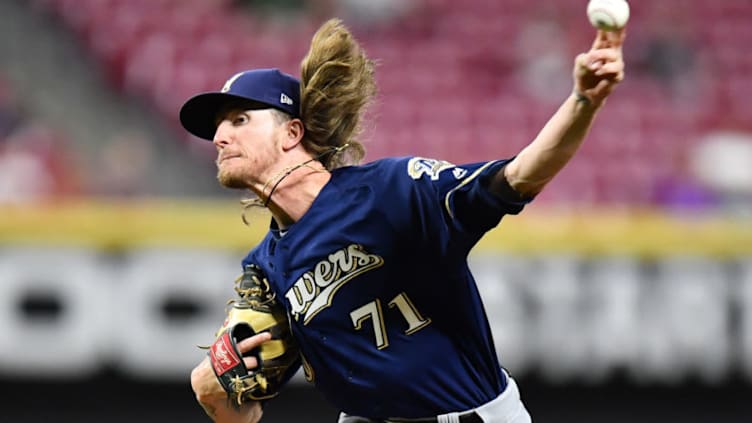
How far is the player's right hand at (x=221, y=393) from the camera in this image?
11.8ft

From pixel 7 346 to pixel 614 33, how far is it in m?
5.04

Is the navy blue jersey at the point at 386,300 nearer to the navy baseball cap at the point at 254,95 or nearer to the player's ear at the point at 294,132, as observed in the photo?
the player's ear at the point at 294,132

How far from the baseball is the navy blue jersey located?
686 mm

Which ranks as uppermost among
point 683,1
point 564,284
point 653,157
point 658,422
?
point 683,1

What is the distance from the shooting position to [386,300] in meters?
3.31

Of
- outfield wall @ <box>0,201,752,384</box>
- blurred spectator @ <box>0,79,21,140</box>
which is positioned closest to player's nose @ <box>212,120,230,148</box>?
outfield wall @ <box>0,201,752,384</box>

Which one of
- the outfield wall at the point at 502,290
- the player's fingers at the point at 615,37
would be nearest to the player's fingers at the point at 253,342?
the player's fingers at the point at 615,37

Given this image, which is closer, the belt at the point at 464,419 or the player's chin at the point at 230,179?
the belt at the point at 464,419

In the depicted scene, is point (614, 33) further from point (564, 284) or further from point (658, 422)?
point (658, 422)

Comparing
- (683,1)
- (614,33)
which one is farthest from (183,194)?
(614,33)

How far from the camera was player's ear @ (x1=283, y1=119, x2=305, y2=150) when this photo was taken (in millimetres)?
3529

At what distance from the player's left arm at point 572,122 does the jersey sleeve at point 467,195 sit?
0.10 feet

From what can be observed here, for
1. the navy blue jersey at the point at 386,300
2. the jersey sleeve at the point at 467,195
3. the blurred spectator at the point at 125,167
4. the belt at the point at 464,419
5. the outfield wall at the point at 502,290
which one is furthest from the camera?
the blurred spectator at the point at 125,167

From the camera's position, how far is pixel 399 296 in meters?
3.30
